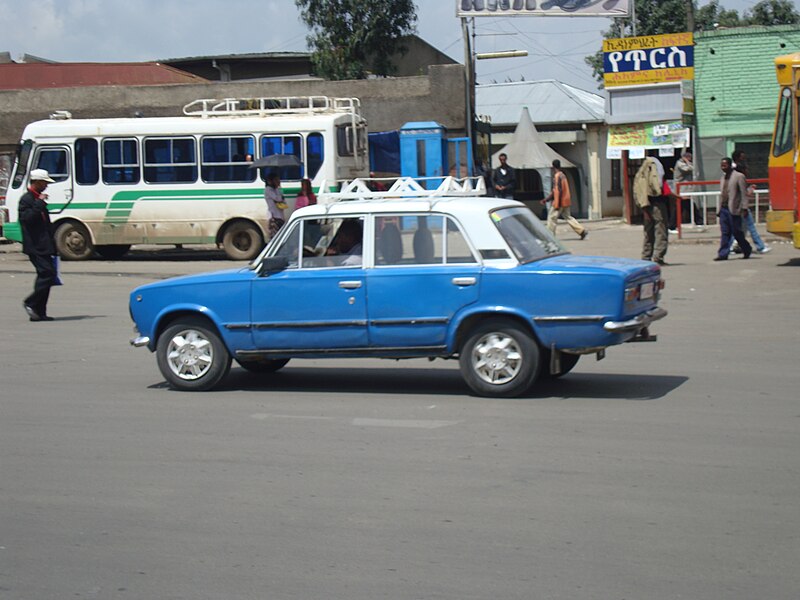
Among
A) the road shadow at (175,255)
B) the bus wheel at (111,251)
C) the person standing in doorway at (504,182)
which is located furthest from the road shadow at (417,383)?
the person standing in doorway at (504,182)

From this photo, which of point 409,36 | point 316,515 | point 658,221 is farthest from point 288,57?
point 316,515

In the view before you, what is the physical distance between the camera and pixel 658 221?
1841 cm

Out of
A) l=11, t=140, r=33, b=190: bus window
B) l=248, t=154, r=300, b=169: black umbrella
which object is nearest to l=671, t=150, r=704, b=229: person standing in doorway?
l=248, t=154, r=300, b=169: black umbrella

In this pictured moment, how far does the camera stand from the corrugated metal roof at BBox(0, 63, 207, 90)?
1721 inches

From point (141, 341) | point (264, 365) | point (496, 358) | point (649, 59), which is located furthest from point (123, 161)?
point (496, 358)

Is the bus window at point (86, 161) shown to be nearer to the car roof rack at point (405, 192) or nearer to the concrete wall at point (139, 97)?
the concrete wall at point (139, 97)

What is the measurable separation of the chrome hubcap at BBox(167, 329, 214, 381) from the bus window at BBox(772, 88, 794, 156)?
12.4m

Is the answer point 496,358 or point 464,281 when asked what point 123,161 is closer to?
point 464,281

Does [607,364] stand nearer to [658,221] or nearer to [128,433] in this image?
[128,433]

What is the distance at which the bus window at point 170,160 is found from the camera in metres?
23.5

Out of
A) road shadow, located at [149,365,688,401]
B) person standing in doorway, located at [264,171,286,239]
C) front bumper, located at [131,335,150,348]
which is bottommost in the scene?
road shadow, located at [149,365,688,401]

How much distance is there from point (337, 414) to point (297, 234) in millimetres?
1688

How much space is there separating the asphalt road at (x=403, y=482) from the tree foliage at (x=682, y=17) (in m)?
41.8

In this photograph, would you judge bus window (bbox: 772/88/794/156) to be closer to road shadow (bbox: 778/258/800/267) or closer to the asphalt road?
road shadow (bbox: 778/258/800/267)
